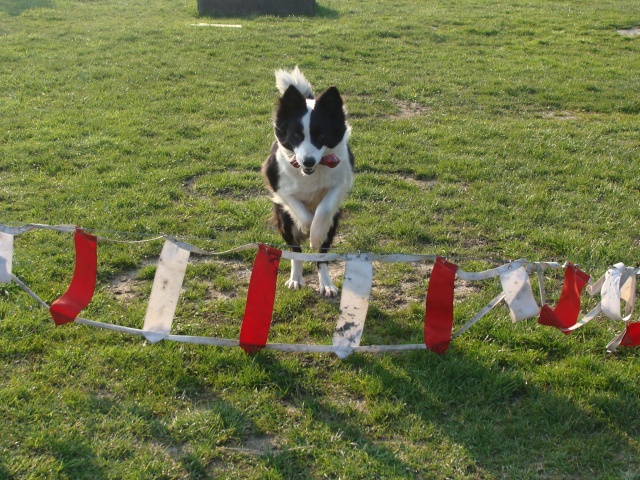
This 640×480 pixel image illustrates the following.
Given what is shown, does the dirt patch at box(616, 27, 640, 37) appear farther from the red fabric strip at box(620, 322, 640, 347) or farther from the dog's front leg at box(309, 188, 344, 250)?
the red fabric strip at box(620, 322, 640, 347)

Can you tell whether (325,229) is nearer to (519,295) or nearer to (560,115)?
(519,295)

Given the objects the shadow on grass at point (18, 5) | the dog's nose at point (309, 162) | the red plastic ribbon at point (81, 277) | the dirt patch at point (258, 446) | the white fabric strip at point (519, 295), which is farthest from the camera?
the shadow on grass at point (18, 5)

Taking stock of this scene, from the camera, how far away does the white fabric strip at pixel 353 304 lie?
13.1 feet

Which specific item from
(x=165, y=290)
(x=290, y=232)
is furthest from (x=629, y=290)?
(x=165, y=290)

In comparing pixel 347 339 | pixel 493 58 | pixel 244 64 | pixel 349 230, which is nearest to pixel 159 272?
pixel 347 339

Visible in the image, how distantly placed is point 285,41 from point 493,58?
4471 mm

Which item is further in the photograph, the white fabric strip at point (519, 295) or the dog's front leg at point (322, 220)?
the dog's front leg at point (322, 220)

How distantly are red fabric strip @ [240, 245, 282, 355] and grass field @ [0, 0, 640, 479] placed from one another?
133 mm

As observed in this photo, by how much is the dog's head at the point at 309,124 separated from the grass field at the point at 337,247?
1.02m

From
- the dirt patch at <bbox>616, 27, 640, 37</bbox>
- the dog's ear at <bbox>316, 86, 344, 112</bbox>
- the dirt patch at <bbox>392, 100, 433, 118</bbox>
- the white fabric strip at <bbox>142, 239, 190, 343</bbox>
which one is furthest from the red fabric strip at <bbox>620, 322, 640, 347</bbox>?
the dirt patch at <bbox>616, 27, 640, 37</bbox>

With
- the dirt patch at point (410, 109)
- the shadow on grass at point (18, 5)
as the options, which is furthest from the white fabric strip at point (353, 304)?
the shadow on grass at point (18, 5)

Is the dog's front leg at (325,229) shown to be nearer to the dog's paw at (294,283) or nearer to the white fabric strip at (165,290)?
the dog's paw at (294,283)

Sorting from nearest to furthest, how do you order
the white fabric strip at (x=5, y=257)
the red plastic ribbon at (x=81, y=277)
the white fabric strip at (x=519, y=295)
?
1. the white fabric strip at (x=519, y=295)
2. the white fabric strip at (x=5, y=257)
3. the red plastic ribbon at (x=81, y=277)

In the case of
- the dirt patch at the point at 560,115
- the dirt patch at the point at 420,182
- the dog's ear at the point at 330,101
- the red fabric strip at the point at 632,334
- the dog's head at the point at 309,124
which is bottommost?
the red fabric strip at the point at 632,334
